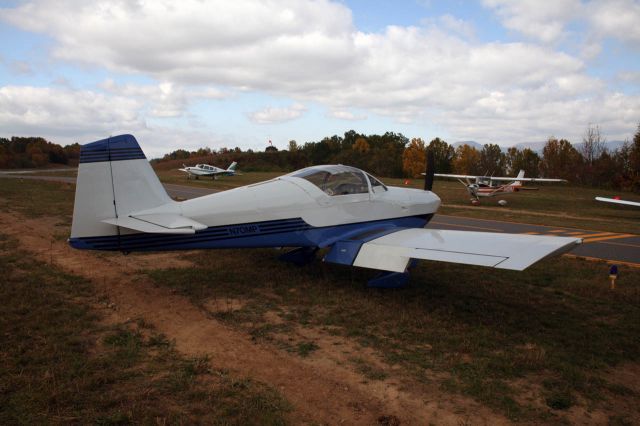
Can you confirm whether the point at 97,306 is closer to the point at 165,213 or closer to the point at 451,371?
the point at 165,213

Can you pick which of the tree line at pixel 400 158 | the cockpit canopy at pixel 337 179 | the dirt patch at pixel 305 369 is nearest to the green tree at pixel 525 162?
the tree line at pixel 400 158

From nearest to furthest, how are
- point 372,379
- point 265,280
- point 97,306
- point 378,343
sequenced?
point 372,379, point 378,343, point 97,306, point 265,280

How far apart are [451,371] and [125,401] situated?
10.4 feet

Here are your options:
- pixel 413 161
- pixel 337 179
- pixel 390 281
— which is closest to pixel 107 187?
pixel 337 179

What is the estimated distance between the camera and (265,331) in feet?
17.2

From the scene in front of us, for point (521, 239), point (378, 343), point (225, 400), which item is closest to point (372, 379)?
point (378, 343)

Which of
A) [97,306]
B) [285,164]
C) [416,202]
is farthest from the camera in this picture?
[285,164]

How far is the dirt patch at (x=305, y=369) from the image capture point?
140 inches

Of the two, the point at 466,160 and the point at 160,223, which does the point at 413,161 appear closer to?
the point at 466,160

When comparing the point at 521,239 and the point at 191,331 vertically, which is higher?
the point at 521,239

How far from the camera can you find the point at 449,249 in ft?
20.2

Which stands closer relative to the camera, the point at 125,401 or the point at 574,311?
the point at 125,401

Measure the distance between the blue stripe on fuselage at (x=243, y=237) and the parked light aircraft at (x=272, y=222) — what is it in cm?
2

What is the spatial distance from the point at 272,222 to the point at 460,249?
119 inches
